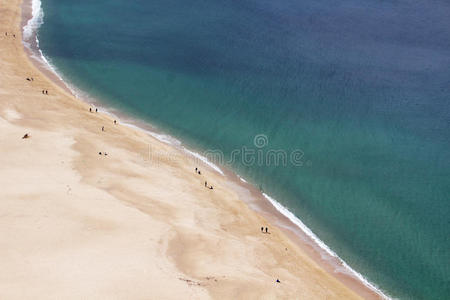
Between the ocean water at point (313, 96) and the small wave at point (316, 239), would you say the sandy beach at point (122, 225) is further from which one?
the ocean water at point (313, 96)

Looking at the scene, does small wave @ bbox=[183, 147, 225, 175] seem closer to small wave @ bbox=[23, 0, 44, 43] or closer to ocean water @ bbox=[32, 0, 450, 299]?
ocean water @ bbox=[32, 0, 450, 299]

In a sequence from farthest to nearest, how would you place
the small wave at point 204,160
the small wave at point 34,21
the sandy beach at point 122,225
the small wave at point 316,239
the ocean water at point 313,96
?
the small wave at point 34,21, the small wave at point 204,160, the ocean water at point 313,96, the small wave at point 316,239, the sandy beach at point 122,225

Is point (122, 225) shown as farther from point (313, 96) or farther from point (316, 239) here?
point (313, 96)

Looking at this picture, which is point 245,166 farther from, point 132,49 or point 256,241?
point 132,49

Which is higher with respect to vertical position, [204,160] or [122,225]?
[204,160]

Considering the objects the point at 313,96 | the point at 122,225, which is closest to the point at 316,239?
the point at 122,225

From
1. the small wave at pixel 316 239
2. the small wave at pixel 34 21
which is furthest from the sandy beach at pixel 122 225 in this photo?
the small wave at pixel 34 21

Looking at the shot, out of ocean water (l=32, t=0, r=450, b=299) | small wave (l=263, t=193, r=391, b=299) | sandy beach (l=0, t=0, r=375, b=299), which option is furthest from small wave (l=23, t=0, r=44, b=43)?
small wave (l=263, t=193, r=391, b=299)
